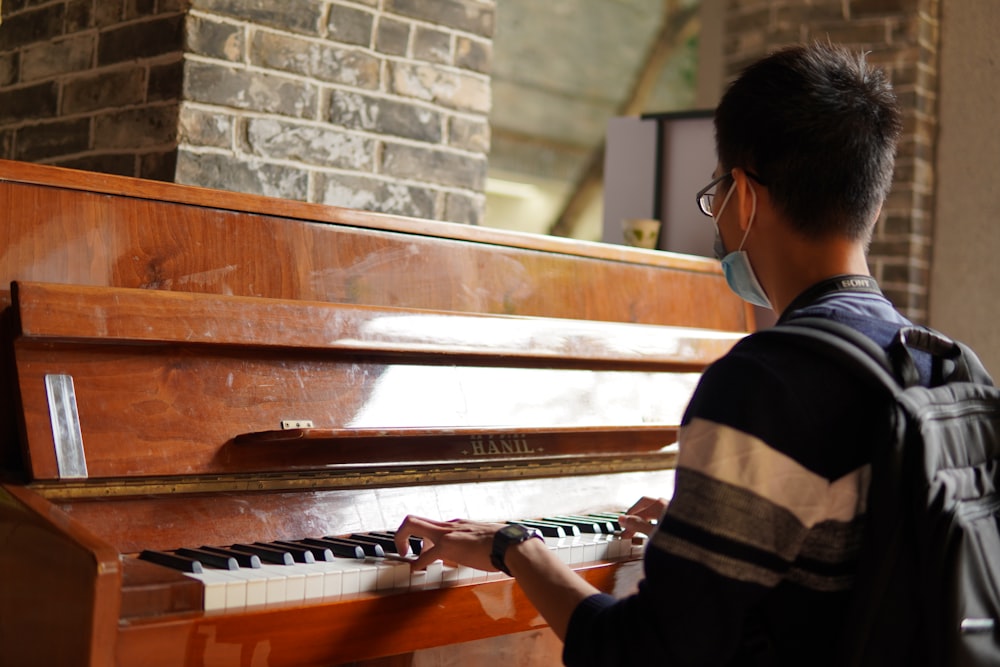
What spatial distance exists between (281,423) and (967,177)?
322 cm

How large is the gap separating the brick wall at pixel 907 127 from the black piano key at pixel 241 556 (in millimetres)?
3139

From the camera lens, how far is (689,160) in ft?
11.2

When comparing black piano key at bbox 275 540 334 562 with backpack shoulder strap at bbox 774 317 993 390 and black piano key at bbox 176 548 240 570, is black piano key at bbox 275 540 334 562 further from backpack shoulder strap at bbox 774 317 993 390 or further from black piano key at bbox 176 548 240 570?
backpack shoulder strap at bbox 774 317 993 390

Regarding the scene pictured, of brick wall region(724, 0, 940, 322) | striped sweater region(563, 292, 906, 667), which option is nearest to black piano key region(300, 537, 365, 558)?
striped sweater region(563, 292, 906, 667)

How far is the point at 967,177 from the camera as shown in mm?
4051

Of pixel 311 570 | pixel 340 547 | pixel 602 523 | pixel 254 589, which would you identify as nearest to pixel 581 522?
pixel 602 523

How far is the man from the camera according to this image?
1137 millimetres

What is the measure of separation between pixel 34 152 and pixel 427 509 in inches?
66.8

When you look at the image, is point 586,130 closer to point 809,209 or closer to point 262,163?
point 262,163

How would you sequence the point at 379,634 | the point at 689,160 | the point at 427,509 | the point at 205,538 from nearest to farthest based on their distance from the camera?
the point at 379,634, the point at 205,538, the point at 427,509, the point at 689,160

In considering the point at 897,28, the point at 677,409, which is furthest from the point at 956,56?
the point at 677,409

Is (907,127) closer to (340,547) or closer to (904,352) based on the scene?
(904,352)

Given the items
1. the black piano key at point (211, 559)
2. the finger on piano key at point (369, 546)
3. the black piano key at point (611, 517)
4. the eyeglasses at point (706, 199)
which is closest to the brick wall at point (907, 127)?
the black piano key at point (611, 517)

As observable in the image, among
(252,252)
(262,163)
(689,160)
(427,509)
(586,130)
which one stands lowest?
(427,509)
